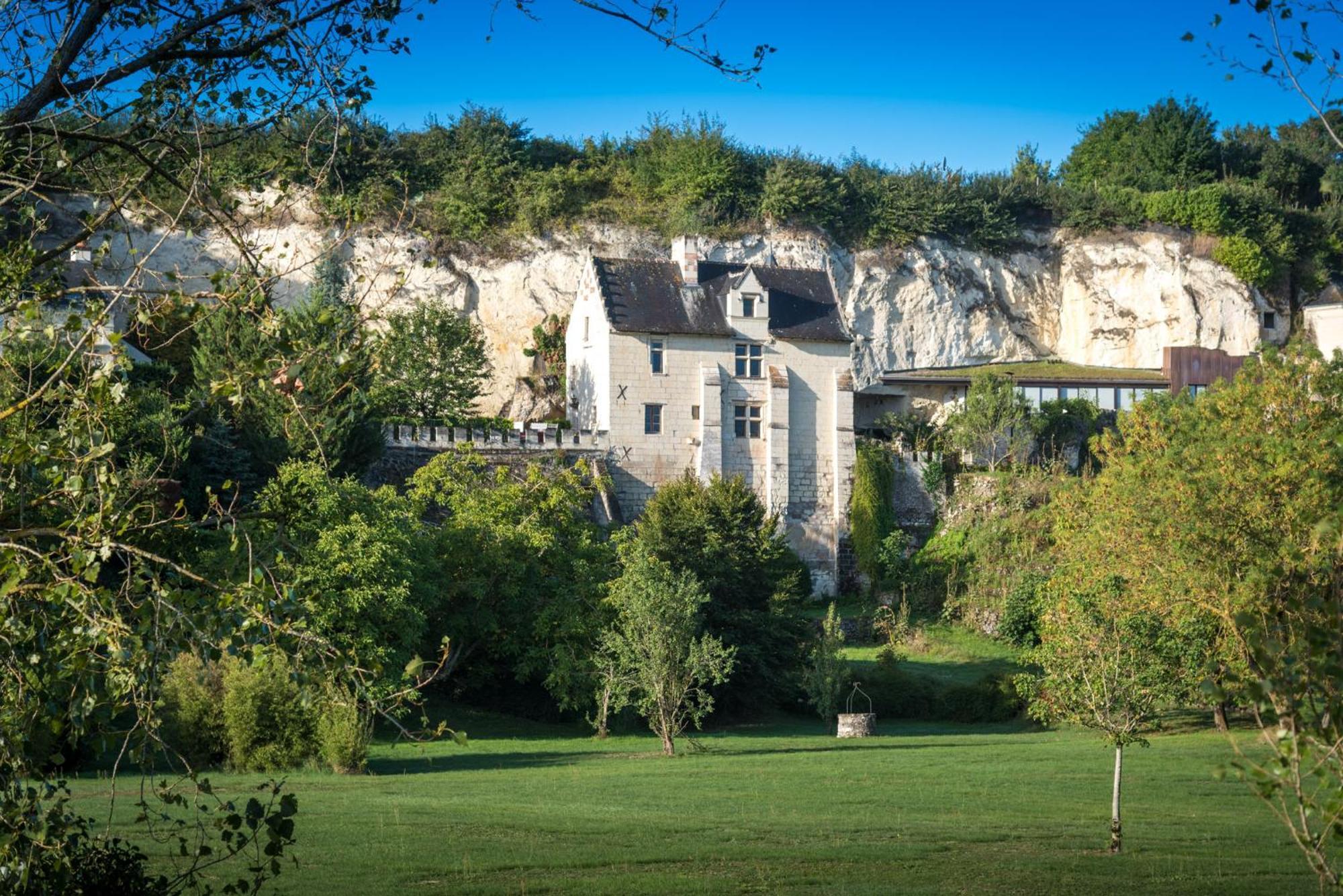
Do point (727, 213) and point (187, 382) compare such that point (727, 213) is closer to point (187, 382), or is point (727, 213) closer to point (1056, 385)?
point (1056, 385)

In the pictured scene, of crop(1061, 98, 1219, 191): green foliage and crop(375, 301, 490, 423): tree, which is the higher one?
crop(1061, 98, 1219, 191): green foliage

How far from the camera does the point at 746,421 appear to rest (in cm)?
5084

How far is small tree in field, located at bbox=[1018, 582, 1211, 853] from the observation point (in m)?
21.6

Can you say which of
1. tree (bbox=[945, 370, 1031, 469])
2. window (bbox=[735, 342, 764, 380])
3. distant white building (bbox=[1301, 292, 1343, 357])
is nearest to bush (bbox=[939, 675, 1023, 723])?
tree (bbox=[945, 370, 1031, 469])

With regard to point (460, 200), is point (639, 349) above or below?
below

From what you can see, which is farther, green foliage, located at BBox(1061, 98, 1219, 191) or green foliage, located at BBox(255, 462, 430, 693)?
green foliage, located at BBox(1061, 98, 1219, 191)

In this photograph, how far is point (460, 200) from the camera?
60.2 metres

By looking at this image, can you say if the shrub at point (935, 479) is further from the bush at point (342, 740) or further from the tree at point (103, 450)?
the tree at point (103, 450)

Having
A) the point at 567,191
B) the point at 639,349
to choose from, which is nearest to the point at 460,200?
the point at 567,191

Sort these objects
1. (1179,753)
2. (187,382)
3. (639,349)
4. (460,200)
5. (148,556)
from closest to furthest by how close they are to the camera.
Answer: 1. (148,556)
2. (1179,753)
3. (187,382)
4. (639,349)
5. (460,200)

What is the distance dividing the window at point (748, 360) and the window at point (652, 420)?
10.1ft

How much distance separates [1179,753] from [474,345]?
30.1 m

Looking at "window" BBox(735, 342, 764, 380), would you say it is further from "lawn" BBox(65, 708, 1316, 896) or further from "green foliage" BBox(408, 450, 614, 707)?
"lawn" BBox(65, 708, 1316, 896)

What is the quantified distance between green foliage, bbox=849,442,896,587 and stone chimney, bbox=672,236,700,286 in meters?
8.22
